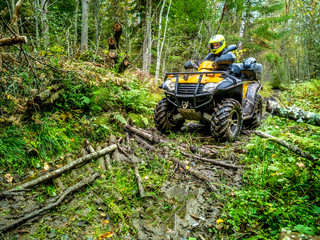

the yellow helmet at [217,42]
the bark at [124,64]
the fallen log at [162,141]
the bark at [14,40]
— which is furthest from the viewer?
the bark at [124,64]

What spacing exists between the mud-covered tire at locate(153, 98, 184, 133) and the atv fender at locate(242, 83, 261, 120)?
1882 mm

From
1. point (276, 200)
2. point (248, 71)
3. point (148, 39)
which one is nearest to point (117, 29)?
point (248, 71)

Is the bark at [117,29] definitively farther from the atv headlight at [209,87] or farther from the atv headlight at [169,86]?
the atv headlight at [209,87]

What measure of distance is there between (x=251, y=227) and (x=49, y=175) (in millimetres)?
2555

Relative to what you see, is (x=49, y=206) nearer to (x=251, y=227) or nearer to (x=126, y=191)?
(x=126, y=191)

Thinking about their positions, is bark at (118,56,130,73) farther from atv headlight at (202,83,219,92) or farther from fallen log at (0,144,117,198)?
fallen log at (0,144,117,198)

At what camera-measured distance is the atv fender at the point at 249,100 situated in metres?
4.98

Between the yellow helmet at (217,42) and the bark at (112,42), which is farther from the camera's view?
the bark at (112,42)

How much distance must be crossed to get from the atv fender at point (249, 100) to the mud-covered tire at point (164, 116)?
188 centimetres

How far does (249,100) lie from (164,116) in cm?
243

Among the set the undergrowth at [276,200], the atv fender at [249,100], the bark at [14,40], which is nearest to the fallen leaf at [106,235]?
the undergrowth at [276,200]

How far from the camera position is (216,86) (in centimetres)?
376

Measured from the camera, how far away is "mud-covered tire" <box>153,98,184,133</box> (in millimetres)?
4359

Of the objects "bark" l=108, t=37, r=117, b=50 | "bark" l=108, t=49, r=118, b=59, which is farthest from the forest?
"bark" l=108, t=49, r=118, b=59
